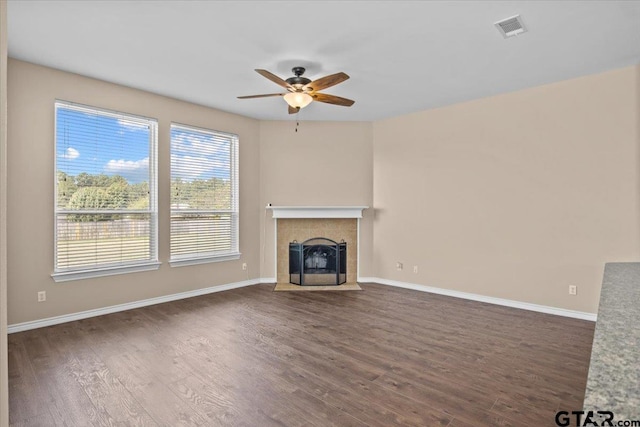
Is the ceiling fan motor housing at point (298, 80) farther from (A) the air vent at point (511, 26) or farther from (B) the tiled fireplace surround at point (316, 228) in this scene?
(B) the tiled fireplace surround at point (316, 228)

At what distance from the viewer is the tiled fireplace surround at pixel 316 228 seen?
5707mm

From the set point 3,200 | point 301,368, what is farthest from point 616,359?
point 301,368

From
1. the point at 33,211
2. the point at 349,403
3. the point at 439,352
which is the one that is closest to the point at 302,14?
the point at 349,403

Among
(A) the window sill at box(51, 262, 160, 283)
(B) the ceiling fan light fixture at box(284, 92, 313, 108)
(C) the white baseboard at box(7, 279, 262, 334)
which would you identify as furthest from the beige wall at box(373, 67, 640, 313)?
(A) the window sill at box(51, 262, 160, 283)

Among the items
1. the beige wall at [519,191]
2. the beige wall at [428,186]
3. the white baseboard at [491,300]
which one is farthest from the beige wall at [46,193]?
the beige wall at [519,191]

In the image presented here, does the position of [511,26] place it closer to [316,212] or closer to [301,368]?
[301,368]

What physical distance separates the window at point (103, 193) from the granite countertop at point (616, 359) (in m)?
4.65

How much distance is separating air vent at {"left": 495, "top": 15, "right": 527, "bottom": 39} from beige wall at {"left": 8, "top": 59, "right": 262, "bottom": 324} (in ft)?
13.4

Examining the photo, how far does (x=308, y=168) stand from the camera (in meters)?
5.88

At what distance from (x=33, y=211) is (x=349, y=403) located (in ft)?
12.5

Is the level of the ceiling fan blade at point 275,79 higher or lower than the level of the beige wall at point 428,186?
higher

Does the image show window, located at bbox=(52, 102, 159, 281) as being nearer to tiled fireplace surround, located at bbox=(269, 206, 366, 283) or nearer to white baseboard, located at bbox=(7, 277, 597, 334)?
white baseboard, located at bbox=(7, 277, 597, 334)

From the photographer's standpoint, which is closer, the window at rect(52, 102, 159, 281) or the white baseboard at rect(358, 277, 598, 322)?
the window at rect(52, 102, 159, 281)

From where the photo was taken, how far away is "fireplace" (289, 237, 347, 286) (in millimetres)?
5789
